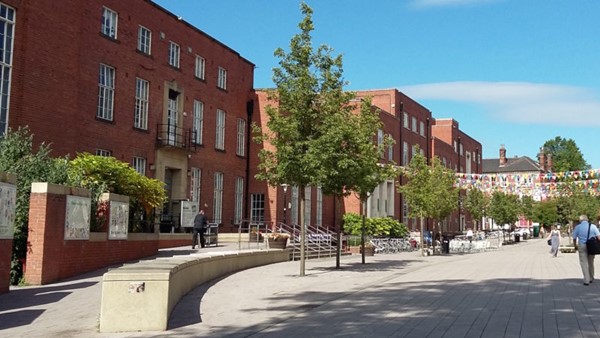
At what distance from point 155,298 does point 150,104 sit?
20.4 metres

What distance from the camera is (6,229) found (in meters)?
12.9

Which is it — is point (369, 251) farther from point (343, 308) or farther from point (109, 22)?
point (343, 308)

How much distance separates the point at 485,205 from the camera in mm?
59656

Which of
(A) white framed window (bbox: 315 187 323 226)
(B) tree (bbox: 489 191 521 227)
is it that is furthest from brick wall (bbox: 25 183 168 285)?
(B) tree (bbox: 489 191 521 227)

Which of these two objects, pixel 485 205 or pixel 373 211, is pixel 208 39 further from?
pixel 485 205

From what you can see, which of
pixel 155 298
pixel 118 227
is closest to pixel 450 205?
pixel 118 227

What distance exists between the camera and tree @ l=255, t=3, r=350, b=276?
1905 cm

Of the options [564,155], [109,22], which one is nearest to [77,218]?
[109,22]

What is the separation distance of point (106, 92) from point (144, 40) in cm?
369

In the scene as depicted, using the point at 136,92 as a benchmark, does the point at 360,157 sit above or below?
below

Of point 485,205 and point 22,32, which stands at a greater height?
point 22,32

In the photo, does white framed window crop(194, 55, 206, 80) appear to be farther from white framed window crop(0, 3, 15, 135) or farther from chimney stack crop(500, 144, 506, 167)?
chimney stack crop(500, 144, 506, 167)

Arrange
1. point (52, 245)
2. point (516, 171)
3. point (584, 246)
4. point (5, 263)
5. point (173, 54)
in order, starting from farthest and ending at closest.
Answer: point (516, 171), point (173, 54), point (584, 246), point (52, 245), point (5, 263)

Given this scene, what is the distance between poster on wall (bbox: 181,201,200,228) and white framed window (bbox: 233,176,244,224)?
6767mm
